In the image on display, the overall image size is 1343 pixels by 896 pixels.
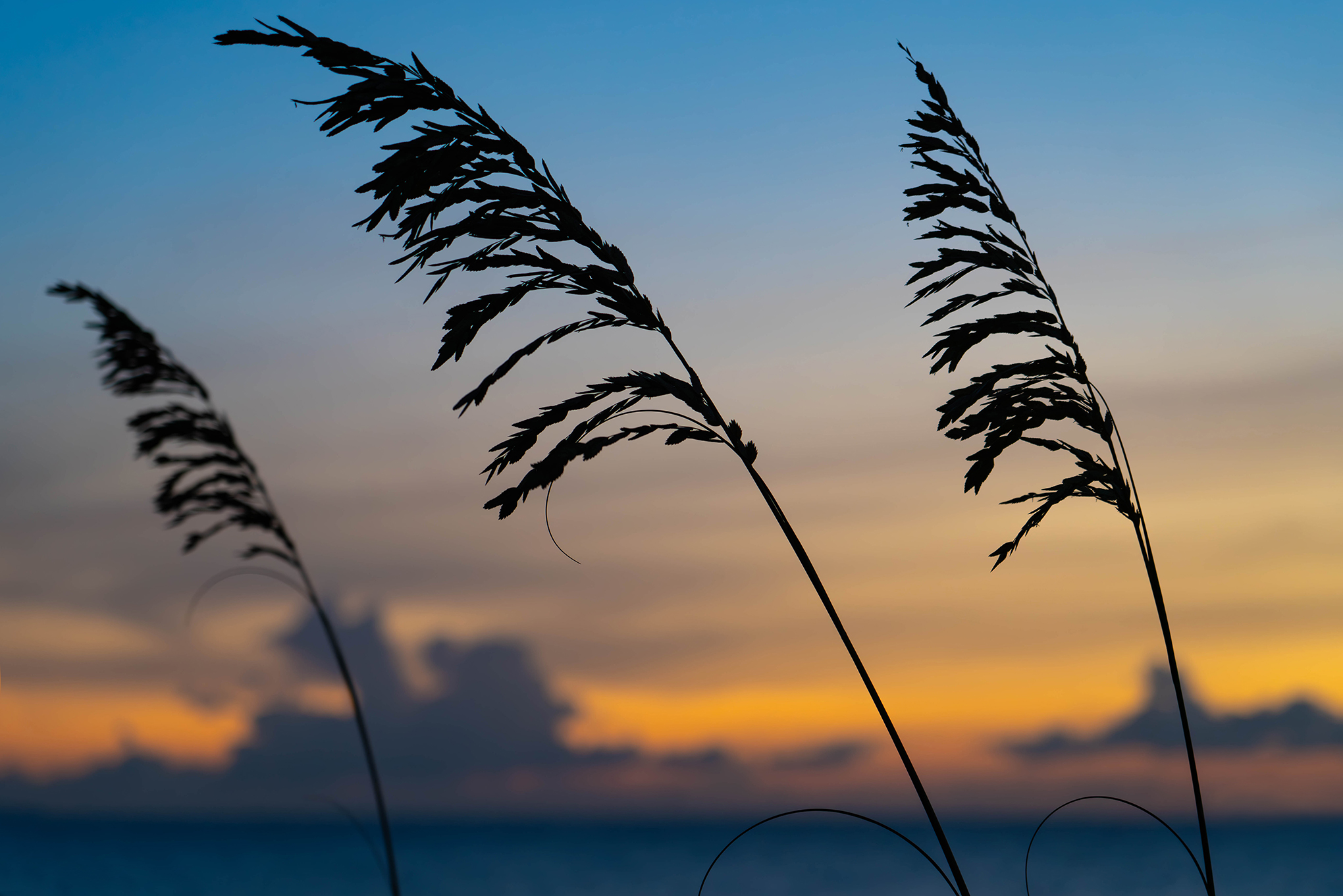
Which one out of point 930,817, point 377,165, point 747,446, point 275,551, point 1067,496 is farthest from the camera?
point 275,551

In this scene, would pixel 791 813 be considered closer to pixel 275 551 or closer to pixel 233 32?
pixel 233 32

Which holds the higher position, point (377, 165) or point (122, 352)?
point (122, 352)

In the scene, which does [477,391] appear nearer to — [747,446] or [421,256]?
[421,256]

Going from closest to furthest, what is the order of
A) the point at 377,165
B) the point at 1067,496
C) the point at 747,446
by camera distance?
the point at 747,446
the point at 377,165
the point at 1067,496

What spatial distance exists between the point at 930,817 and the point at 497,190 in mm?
1876

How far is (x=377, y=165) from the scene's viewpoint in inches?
103

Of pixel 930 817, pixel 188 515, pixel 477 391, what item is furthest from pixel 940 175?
pixel 188 515

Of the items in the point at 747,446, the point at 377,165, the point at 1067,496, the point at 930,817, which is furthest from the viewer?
the point at 1067,496

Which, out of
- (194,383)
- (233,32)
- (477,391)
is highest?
(194,383)

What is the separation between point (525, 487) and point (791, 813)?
108cm

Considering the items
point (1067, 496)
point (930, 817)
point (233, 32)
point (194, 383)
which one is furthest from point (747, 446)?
point (194, 383)

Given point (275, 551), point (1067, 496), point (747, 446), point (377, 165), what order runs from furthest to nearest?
point (275, 551) < point (1067, 496) < point (377, 165) < point (747, 446)

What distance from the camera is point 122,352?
569 cm

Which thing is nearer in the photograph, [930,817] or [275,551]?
[930,817]
